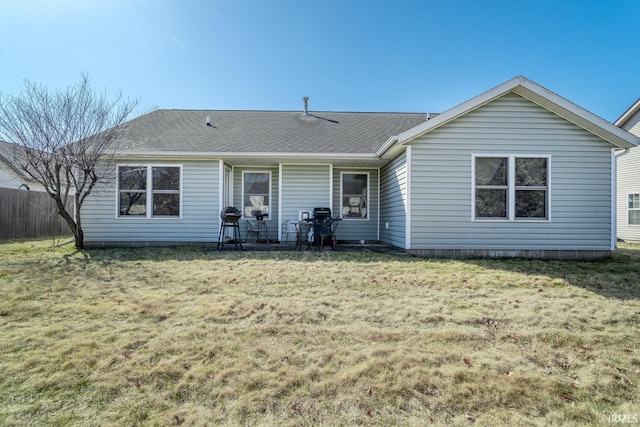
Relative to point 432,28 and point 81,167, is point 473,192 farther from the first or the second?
point 81,167

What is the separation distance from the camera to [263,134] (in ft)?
33.0

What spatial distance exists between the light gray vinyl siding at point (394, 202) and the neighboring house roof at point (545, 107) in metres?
1.01

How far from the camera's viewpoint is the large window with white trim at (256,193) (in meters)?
10.1

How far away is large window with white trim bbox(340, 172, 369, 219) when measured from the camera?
1015 cm

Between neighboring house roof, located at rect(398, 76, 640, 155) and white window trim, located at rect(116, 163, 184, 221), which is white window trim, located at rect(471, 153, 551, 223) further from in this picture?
white window trim, located at rect(116, 163, 184, 221)

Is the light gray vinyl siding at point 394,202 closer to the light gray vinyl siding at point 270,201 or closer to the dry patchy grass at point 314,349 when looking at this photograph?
the dry patchy grass at point 314,349

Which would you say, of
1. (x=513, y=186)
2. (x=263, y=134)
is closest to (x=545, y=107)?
(x=513, y=186)

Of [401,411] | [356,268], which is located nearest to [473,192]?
[356,268]

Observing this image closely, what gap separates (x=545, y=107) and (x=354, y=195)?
526 centimetres

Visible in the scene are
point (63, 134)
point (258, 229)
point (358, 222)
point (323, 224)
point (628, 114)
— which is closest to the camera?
point (63, 134)

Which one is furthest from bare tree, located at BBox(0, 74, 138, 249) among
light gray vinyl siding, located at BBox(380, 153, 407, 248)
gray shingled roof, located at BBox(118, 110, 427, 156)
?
light gray vinyl siding, located at BBox(380, 153, 407, 248)

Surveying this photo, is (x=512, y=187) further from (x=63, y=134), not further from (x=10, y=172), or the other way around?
(x=10, y=172)

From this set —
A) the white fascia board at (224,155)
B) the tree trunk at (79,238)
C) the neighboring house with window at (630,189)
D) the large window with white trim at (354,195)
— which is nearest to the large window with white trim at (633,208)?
the neighboring house with window at (630,189)

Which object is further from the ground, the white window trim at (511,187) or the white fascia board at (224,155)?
the white fascia board at (224,155)
